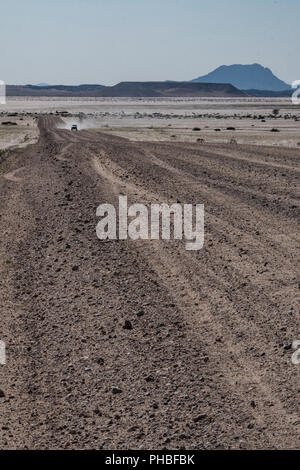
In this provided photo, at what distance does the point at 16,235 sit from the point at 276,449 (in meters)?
8.56

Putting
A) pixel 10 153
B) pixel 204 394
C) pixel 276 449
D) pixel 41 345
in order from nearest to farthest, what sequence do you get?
pixel 276 449 → pixel 204 394 → pixel 41 345 → pixel 10 153

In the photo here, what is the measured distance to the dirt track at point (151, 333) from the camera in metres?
5.46

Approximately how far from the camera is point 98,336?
7430 millimetres

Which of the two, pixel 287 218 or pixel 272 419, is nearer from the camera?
pixel 272 419

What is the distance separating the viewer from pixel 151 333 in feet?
24.2

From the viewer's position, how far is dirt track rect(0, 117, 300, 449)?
215 inches

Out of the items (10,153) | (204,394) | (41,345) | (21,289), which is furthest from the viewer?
(10,153)

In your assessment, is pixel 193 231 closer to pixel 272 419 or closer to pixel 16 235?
pixel 16 235

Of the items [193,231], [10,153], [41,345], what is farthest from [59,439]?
[10,153]

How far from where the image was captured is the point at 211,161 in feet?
79.4

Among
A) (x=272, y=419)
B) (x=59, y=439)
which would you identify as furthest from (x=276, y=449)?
(x=59, y=439)

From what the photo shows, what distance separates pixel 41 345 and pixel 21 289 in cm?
219

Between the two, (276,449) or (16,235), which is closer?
(276,449)
